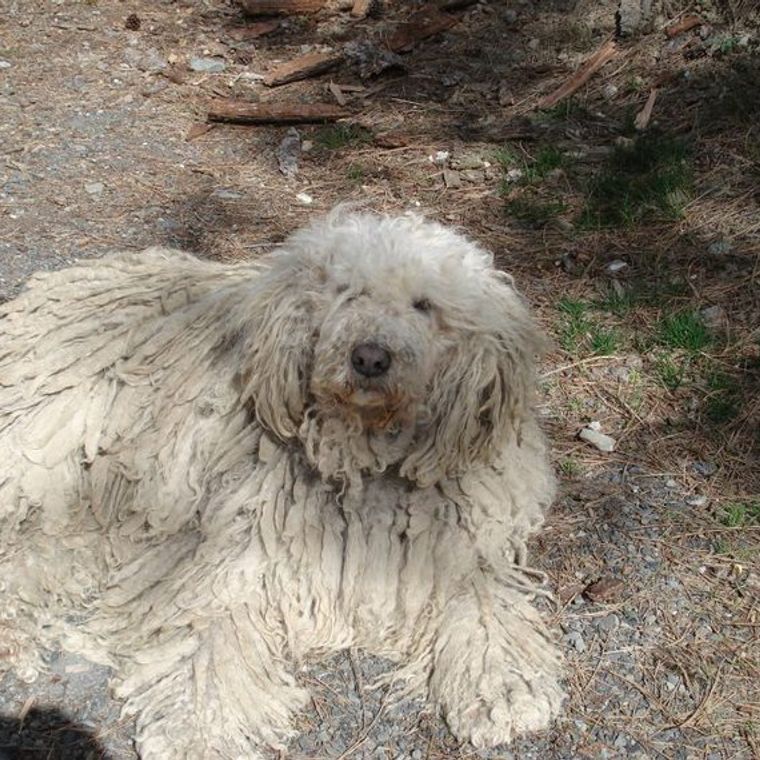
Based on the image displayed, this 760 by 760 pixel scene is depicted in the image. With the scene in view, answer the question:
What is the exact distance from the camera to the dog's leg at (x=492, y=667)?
3.03 meters

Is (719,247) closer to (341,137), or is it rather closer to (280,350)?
(341,137)

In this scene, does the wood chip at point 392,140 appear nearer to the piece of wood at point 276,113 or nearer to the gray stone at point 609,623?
the piece of wood at point 276,113

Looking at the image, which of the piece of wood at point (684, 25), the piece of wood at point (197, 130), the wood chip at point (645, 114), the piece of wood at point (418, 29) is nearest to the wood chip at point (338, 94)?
the piece of wood at point (418, 29)

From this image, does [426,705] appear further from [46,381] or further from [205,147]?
[205,147]

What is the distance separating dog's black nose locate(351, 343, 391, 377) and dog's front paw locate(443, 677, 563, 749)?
0.92m

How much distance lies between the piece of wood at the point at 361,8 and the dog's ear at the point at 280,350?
14.8 feet

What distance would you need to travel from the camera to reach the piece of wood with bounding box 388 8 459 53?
6.79m

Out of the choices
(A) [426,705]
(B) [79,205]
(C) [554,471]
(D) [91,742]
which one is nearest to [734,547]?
(C) [554,471]

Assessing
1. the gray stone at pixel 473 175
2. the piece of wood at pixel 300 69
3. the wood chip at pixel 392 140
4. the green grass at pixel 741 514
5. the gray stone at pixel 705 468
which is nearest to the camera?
the green grass at pixel 741 514

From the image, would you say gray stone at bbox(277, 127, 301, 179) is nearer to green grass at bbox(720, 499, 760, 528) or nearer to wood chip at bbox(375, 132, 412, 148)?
wood chip at bbox(375, 132, 412, 148)

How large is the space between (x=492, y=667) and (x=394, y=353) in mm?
907

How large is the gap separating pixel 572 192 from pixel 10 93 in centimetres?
322

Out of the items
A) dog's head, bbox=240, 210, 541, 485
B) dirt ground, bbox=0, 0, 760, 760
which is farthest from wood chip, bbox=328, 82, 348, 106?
dog's head, bbox=240, 210, 541, 485

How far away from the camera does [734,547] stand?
3637mm
